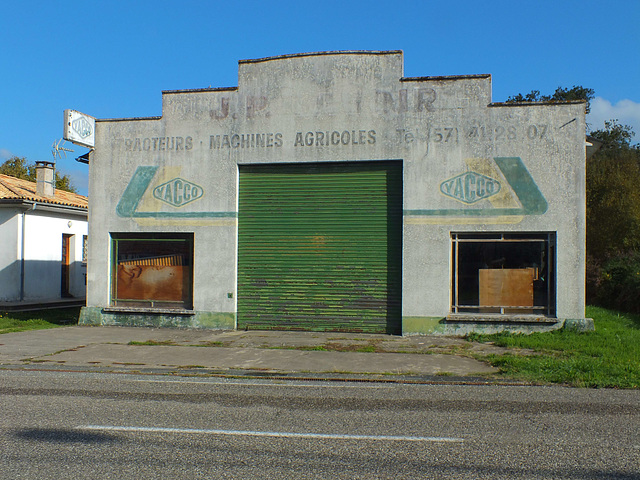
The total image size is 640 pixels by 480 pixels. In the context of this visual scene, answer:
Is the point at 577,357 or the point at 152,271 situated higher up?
the point at 152,271

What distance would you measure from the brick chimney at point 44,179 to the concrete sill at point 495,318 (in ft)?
64.4

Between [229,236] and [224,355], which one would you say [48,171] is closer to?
[229,236]

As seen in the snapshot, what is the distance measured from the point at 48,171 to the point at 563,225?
854 inches

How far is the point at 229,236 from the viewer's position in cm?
1555

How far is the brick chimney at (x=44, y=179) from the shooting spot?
2570cm

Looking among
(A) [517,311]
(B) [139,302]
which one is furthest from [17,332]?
(A) [517,311]

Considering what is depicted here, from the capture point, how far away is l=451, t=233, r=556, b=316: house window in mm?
14039

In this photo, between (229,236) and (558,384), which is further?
(229,236)

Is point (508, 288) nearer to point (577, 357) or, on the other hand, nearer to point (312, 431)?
point (577, 357)

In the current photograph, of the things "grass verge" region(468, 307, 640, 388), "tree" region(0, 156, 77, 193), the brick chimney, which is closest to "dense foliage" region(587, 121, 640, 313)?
"grass verge" region(468, 307, 640, 388)

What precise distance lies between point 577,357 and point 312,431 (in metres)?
6.76

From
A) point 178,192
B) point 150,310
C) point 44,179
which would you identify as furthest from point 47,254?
point 178,192

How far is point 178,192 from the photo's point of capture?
15.9 m

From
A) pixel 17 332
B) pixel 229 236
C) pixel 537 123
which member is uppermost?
pixel 537 123
